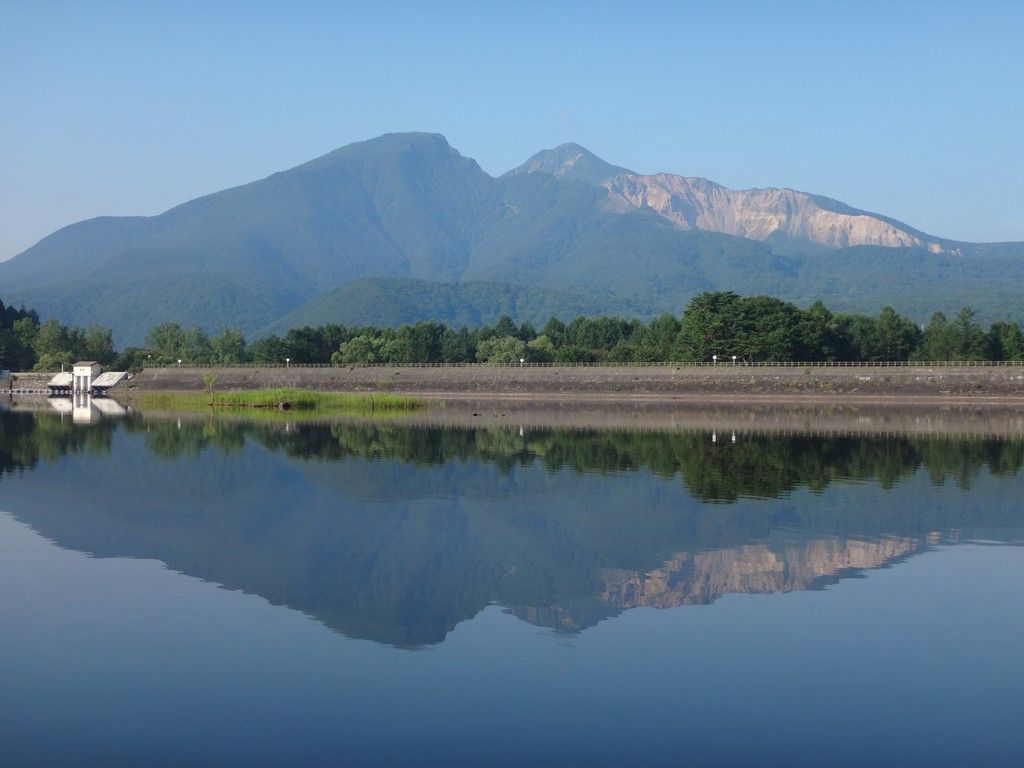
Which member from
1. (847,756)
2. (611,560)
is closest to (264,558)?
(611,560)

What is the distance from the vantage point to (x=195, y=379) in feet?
336

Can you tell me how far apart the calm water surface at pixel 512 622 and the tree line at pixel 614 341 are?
65227mm

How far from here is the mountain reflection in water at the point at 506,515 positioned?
644 inches

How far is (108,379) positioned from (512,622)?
332 feet

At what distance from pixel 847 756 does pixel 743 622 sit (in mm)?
4521

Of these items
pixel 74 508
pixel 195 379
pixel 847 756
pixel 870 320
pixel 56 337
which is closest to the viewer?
pixel 847 756

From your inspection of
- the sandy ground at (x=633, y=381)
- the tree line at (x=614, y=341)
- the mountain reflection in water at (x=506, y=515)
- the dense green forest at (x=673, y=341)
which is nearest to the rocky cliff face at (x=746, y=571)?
the mountain reflection in water at (x=506, y=515)

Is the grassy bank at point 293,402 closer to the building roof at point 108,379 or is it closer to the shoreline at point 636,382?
the shoreline at point 636,382

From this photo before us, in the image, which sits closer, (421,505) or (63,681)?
(63,681)

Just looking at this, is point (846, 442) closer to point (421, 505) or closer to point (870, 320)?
point (421, 505)

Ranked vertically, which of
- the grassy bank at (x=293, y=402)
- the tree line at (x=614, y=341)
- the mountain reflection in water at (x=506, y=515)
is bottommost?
the grassy bank at (x=293, y=402)

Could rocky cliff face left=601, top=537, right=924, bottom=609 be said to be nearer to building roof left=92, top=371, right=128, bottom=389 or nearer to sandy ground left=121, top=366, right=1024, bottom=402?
sandy ground left=121, top=366, right=1024, bottom=402

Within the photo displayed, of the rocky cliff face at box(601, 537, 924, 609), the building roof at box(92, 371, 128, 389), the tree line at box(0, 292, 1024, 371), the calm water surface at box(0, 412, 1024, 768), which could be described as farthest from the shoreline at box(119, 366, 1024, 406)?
the rocky cliff face at box(601, 537, 924, 609)

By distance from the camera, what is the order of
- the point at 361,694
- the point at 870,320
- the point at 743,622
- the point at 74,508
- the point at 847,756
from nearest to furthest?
the point at 847,756 → the point at 361,694 → the point at 743,622 → the point at 74,508 → the point at 870,320
